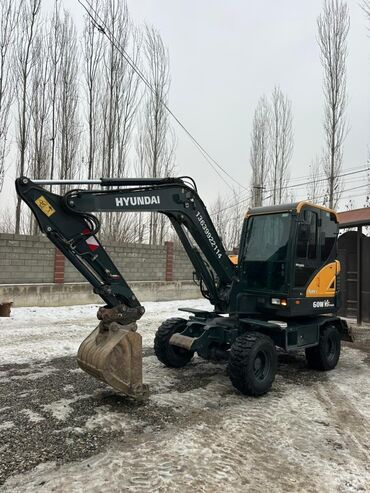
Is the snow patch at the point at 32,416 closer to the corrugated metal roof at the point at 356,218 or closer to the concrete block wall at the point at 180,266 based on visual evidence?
the corrugated metal roof at the point at 356,218

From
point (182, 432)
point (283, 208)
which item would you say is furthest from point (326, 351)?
point (182, 432)

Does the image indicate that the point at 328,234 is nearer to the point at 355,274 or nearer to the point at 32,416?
the point at 32,416

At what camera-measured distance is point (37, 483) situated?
335cm

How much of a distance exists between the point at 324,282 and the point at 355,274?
6430 millimetres

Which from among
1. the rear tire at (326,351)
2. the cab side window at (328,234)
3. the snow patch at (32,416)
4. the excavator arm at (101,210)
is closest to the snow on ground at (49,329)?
the snow patch at (32,416)

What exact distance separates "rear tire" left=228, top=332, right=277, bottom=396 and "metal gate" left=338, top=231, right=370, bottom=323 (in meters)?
7.53

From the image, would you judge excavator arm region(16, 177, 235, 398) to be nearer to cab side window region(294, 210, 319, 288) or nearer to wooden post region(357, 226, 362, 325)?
cab side window region(294, 210, 319, 288)

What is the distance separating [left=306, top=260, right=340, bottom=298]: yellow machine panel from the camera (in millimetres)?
6723

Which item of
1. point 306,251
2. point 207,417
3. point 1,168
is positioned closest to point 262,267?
point 306,251

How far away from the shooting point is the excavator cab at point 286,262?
A: 639 cm

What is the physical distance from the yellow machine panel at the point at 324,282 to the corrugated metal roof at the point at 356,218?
17.0 ft

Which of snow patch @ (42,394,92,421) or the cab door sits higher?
the cab door

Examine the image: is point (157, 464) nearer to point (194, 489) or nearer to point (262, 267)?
point (194, 489)

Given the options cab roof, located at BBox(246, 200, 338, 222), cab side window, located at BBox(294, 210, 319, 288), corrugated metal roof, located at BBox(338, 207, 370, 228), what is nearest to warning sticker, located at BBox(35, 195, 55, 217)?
cab roof, located at BBox(246, 200, 338, 222)
